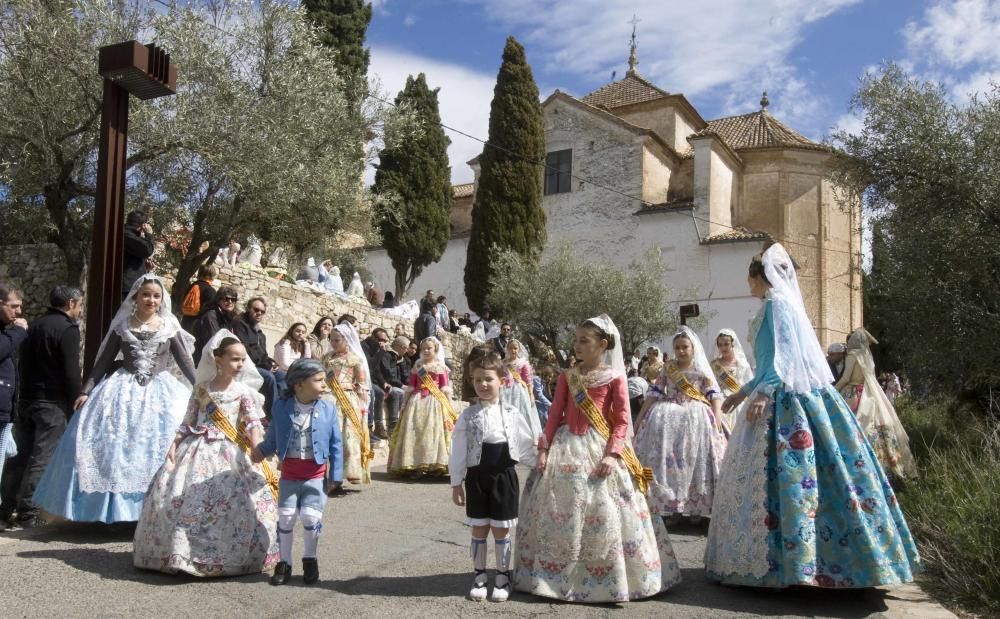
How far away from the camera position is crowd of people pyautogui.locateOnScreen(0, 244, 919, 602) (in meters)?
5.15

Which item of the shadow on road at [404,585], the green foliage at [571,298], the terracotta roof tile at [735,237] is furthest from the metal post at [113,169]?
the terracotta roof tile at [735,237]

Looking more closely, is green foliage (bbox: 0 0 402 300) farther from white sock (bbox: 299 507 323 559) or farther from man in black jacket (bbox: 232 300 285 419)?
white sock (bbox: 299 507 323 559)

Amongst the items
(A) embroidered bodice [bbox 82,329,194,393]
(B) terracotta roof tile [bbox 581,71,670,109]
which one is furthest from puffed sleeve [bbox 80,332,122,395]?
(B) terracotta roof tile [bbox 581,71,670,109]

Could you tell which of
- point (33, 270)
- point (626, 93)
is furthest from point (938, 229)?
point (626, 93)

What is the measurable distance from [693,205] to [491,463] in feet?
95.6

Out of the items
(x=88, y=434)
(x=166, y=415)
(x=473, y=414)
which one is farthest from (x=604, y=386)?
(x=88, y=434)

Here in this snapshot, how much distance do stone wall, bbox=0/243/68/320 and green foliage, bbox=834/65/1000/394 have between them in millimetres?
13579

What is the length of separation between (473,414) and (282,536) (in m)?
1.46

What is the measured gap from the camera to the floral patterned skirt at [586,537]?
508cm

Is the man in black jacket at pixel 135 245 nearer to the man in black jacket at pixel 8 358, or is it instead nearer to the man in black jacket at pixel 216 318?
the man in black jacket at pixel 216 318

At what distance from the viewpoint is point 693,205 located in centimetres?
3322

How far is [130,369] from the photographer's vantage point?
22.3 feet

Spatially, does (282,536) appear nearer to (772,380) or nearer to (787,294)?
(772,380)

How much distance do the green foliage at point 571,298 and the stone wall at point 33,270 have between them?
1651 cm
